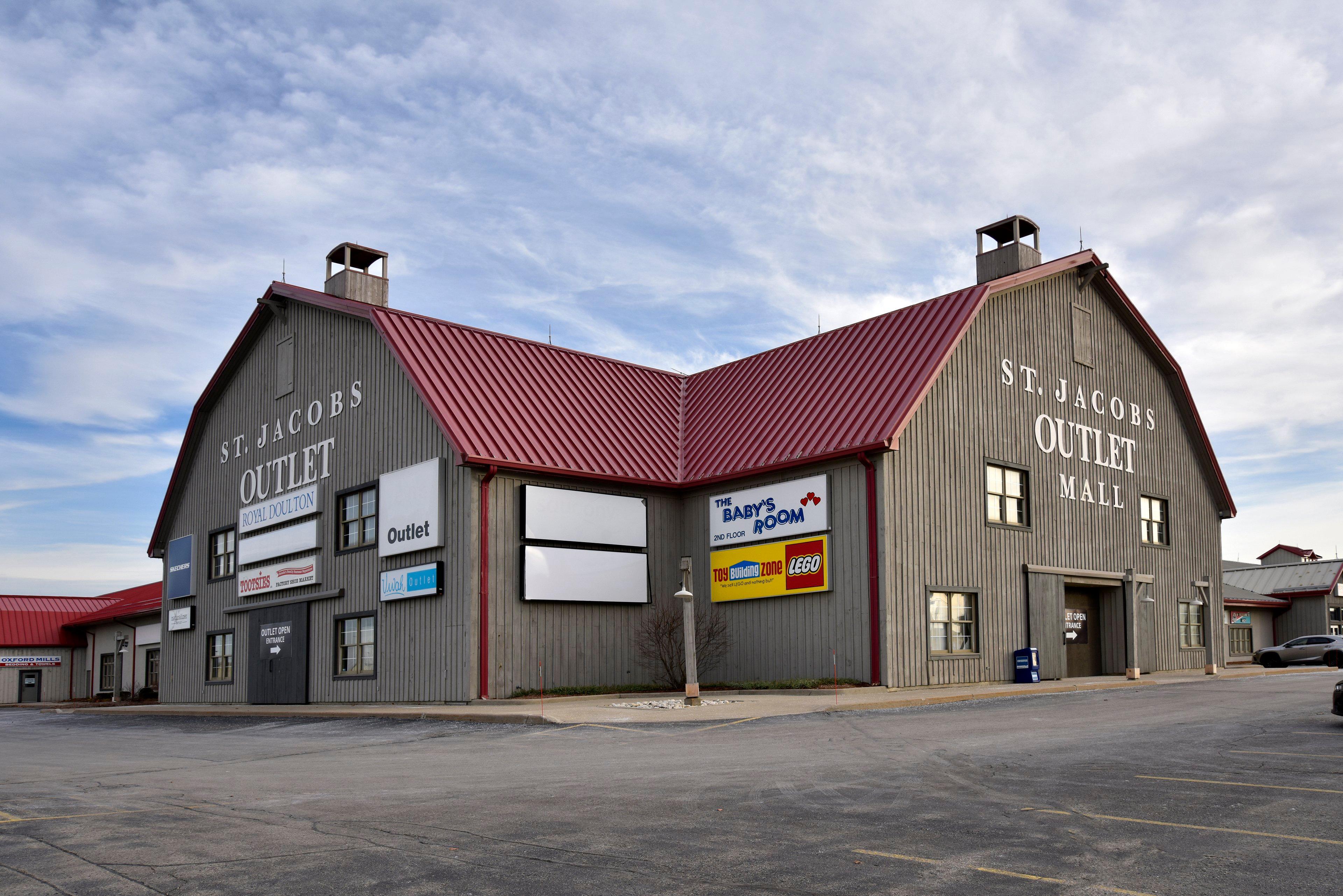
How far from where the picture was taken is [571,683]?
82.7 ft

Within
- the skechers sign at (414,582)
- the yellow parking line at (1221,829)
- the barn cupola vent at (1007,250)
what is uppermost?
the barn cupola vent at (1007,250)

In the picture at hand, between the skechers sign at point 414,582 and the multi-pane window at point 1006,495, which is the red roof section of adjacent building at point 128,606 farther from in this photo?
the multi-pane window at point 1006,495

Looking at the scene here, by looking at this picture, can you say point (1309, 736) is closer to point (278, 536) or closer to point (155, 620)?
point (278, 536)

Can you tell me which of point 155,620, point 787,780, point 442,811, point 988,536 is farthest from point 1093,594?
point 155,620

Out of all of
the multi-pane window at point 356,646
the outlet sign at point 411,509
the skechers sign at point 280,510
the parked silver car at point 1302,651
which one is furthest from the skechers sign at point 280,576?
the parked silver car at point 1302,651

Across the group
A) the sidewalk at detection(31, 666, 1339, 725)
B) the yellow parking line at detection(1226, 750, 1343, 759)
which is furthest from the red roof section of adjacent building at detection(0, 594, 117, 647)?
the yellow parking line at detection(1226, 750, 1343, 759)

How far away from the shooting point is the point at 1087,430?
3017cm

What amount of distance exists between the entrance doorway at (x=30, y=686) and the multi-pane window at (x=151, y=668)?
33.7 ft

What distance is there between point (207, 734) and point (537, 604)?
6.96 meters

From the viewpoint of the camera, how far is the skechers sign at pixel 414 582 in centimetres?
2467

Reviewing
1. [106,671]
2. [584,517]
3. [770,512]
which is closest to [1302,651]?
[770,512]

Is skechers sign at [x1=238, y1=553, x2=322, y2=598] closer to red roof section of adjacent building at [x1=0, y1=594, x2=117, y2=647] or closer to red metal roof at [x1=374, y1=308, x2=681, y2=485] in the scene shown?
red metal roof at [x1=374, y1=308, x2=681, y2=485]

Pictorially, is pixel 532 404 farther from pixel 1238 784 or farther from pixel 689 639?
pixel 1238 784

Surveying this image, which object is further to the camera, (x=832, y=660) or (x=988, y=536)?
(x=988, y=536)
